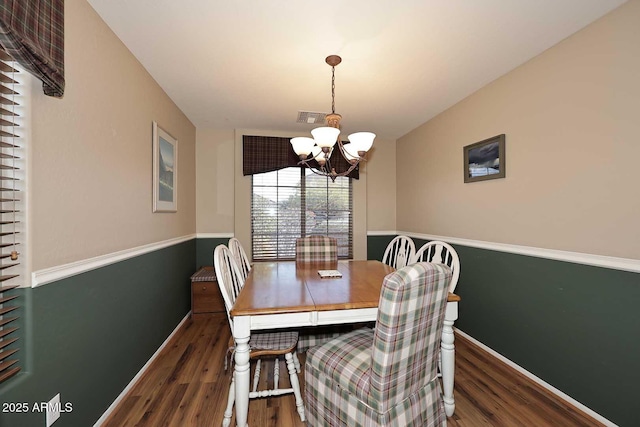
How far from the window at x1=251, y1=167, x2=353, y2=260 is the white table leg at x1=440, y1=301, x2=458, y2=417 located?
253cm

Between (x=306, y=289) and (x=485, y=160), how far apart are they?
6.54 ft

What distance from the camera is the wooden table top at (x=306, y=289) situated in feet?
4.89

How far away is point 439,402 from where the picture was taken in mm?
1434

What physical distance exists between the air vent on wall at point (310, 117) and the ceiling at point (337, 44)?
288 mm

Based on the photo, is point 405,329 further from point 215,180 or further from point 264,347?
point 215,180

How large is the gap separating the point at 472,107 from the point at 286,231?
2653mm

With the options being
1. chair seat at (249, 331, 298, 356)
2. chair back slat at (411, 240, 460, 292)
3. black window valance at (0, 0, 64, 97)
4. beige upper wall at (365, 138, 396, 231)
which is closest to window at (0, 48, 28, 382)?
black window valance at (0, 0, 64, 97)

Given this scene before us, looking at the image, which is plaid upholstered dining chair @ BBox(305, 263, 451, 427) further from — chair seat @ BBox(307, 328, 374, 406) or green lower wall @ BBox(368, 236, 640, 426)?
green lower wall @ BBox(368, 236, 640, 426)

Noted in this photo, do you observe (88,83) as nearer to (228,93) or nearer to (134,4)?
(134,4)

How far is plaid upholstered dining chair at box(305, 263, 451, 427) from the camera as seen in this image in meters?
1.14

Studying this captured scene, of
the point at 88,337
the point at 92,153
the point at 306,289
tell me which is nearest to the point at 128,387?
the point at 88,337

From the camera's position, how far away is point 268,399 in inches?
74.5

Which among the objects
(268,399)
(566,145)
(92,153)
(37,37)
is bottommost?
(268,399)

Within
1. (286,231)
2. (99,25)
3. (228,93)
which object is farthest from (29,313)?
(286,231)
